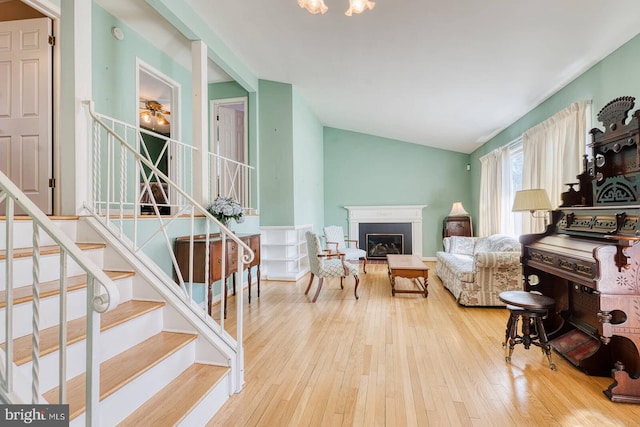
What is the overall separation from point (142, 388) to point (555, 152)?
173 inches

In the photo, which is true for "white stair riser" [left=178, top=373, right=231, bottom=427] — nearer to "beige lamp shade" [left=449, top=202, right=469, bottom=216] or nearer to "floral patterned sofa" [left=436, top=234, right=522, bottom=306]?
"floral patterned sofa" [left=436, top=234, right=522, bottom=306]

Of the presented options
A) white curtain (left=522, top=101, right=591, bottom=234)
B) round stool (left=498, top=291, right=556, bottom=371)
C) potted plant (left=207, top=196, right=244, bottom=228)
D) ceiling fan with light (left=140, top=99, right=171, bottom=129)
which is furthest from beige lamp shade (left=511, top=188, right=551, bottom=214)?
Result: ceiling fan with light (left=140, top=99, right=171, bottom=129)

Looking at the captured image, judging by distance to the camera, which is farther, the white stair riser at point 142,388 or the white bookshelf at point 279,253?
the white bookshelf at point 279,253

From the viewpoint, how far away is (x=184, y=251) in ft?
9.68

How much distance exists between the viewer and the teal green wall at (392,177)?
7.01 metres

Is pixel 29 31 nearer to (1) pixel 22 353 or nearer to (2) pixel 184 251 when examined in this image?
(2) pixel 184 251

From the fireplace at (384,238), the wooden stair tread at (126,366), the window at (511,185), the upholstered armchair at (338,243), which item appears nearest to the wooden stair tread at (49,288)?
the wooden stair tread at (126,366)

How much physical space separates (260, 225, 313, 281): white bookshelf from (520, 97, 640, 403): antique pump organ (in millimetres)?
3398

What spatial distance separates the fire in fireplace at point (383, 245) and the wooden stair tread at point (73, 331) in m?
5.64

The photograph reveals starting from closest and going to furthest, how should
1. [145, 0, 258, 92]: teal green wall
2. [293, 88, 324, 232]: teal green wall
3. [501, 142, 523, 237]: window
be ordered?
[145, 0, 258, 92]: teal green wall < [501, 142, 523, 237]: window < [293, 88, 324, 232]: teal green wall

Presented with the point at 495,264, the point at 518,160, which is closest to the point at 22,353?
the point at 495,264

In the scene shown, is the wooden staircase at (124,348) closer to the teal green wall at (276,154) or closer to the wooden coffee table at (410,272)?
the wooden coffee table at (410,272)

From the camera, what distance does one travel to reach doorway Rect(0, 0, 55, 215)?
2.69 meters

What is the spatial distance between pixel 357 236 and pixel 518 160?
143 inches
